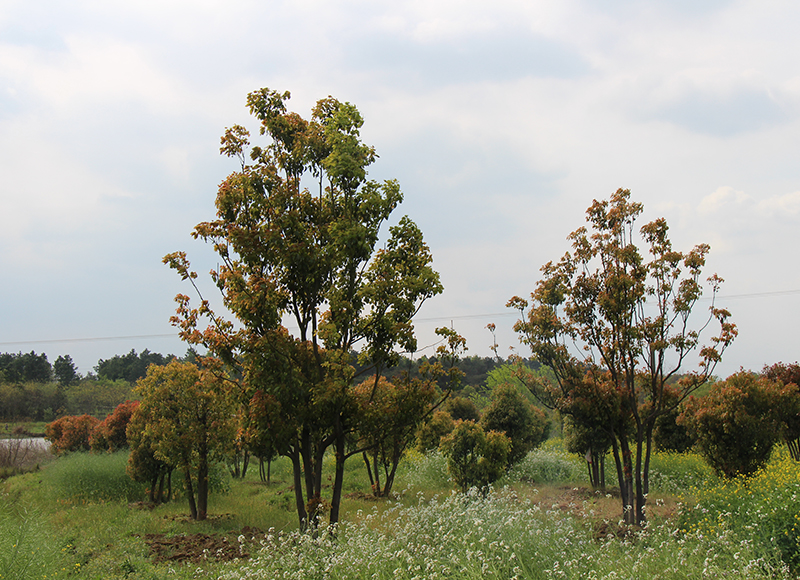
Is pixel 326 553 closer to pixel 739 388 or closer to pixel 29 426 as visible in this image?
pixel 739 388

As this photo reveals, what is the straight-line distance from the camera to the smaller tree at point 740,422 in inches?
467

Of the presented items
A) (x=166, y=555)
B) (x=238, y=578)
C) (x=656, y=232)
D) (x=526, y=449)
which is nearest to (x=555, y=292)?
(x=656, y=232)

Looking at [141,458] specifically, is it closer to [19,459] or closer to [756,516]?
[19,459]

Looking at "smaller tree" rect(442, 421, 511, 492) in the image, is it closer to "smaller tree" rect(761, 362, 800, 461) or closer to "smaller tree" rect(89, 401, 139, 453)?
"smaller tree" rect(761, 362, 800, 461)

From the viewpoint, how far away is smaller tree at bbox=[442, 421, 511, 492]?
13.3 m

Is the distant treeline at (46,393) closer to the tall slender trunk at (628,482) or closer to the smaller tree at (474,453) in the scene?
the smaller tree at (474,453)

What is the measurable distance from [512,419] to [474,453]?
371cm

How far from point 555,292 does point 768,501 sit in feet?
14.9

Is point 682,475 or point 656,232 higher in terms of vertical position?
point 656,232

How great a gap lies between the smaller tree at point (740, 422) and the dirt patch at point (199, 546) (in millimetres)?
10516

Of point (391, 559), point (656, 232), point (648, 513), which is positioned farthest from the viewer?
point (648, 513)

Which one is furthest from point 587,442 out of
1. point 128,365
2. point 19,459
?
point 128,365

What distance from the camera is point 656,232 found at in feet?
31.4

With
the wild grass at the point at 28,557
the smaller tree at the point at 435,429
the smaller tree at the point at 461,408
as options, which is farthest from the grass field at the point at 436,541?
the smaller tree at the point at 461,408
